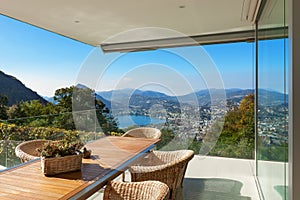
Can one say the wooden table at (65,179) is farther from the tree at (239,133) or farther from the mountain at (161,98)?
the mountain at (161,98)

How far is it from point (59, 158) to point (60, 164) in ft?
0.17

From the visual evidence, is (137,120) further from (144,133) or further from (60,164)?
(60,164)

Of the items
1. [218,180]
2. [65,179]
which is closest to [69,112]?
[218,180]

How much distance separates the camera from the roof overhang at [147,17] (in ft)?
10.3

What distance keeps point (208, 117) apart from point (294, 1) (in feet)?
12.1

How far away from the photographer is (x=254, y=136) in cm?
410

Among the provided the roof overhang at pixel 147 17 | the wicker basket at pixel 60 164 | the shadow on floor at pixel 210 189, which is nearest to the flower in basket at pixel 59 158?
the wicker basket at pixel 60 164

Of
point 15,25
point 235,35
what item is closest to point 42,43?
point 15,25

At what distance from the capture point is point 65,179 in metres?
1.86

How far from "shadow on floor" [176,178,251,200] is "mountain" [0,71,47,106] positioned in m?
3.62

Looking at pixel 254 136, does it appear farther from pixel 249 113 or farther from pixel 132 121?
pixel 132 121

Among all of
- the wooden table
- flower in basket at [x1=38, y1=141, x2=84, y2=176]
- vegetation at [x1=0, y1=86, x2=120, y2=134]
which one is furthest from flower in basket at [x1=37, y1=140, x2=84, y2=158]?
vegetation at [x1=0, y1=86, x2=120, y2=134]

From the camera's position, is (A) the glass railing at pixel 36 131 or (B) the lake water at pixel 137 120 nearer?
(A) the glass railing at pixel 36 131

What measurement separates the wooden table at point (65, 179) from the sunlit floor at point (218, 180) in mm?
924
